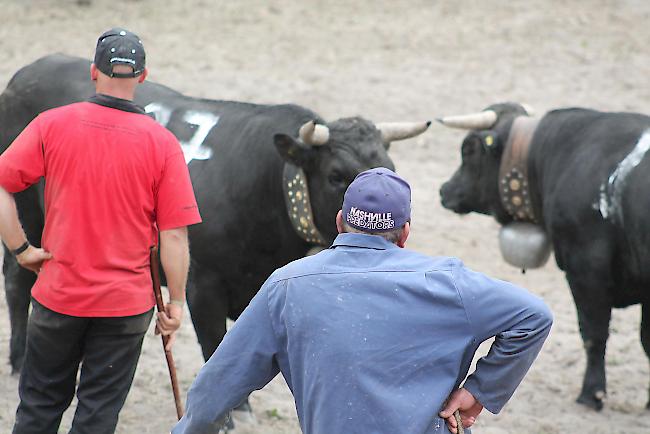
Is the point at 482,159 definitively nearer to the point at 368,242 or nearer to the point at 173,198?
the point at 173,198

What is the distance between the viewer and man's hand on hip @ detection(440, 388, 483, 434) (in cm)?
284

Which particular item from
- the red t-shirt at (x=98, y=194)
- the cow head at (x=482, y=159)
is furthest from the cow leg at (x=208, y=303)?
the cow head at (x=482, y=159)

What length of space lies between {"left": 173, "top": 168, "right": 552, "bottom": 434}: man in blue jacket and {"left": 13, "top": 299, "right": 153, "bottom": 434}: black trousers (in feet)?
3.88

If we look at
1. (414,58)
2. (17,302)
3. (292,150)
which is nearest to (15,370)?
(17,302)

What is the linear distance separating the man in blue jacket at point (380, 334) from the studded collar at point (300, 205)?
2280 mm

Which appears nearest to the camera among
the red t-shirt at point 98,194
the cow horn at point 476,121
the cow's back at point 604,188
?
the red t-shirt at point 98,194

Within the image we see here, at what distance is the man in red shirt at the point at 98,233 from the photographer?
3.80 m

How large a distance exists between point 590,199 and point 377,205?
3.49 meters

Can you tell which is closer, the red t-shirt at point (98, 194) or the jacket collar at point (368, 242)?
the jacket collar at point (368, 242)

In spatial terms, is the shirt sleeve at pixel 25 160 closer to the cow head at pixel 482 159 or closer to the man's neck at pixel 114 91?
the man's neck at pixel 114 91

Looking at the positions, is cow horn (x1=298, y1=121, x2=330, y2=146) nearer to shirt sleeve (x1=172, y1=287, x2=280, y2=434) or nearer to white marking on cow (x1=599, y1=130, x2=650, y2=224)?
white marking on cow (x1=599, y1=130, x2=650, y2=224)

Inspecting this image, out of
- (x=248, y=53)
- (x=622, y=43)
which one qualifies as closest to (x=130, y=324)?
(x=248, y=53)

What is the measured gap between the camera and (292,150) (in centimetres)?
511

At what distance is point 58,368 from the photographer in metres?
4.02
